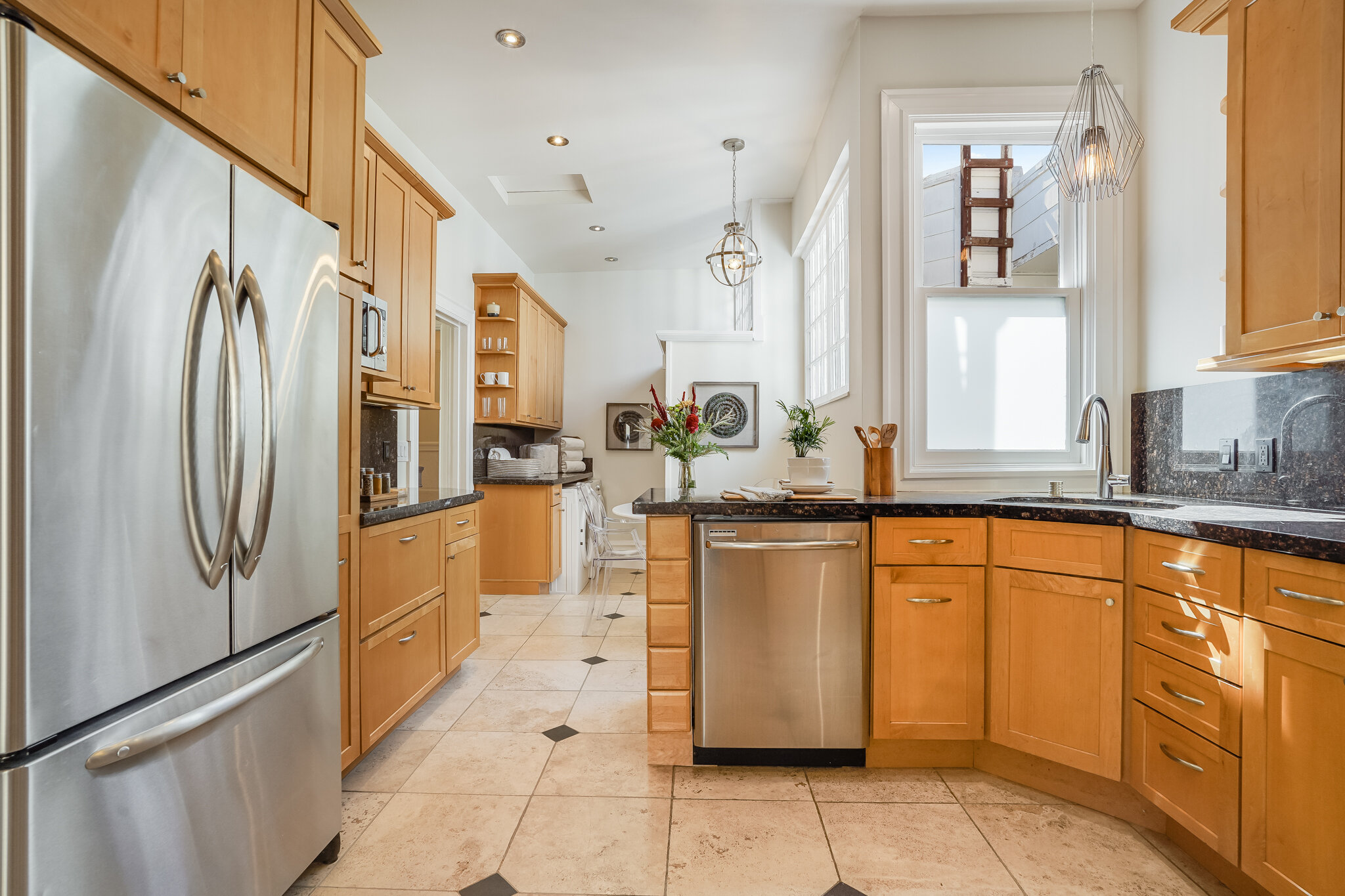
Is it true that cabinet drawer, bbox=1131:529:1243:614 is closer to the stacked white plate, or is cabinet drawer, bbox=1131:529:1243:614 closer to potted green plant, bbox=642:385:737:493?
potted green plant, bbox=642:385:737:493

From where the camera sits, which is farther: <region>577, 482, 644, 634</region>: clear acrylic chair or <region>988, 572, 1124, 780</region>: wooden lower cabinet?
<region>577, 482, 644, 634</region>: clear acrylic chair

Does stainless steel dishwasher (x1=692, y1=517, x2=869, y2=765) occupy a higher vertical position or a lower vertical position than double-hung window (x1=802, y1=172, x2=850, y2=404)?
lower

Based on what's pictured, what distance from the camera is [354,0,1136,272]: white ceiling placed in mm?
2691

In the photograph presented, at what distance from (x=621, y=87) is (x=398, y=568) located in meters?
2.58

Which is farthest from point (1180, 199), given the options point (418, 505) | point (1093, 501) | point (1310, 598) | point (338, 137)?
point (418, 505)

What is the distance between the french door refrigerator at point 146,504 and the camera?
906 millimetres

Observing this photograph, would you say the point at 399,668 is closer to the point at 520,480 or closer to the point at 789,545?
the point at 789,545

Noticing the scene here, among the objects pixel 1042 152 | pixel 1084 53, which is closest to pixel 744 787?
pixel 1042 152

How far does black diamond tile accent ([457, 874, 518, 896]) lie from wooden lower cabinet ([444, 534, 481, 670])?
1291mm

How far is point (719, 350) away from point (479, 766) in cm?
380

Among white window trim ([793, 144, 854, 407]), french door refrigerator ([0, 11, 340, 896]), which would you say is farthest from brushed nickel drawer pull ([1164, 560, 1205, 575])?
french door refrigerator ([0, 11, 340, 896])

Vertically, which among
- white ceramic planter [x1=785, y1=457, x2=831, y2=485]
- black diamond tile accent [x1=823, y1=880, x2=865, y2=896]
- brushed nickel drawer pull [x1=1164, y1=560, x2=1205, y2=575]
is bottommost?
black diamond tile accent [x1=823, y1=880, x2=865, y2=896]

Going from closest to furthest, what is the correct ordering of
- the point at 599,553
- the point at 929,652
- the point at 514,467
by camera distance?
the point at 929,652 < the point at 599,553 < the point at 514,467

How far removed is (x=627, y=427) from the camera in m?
6.40
